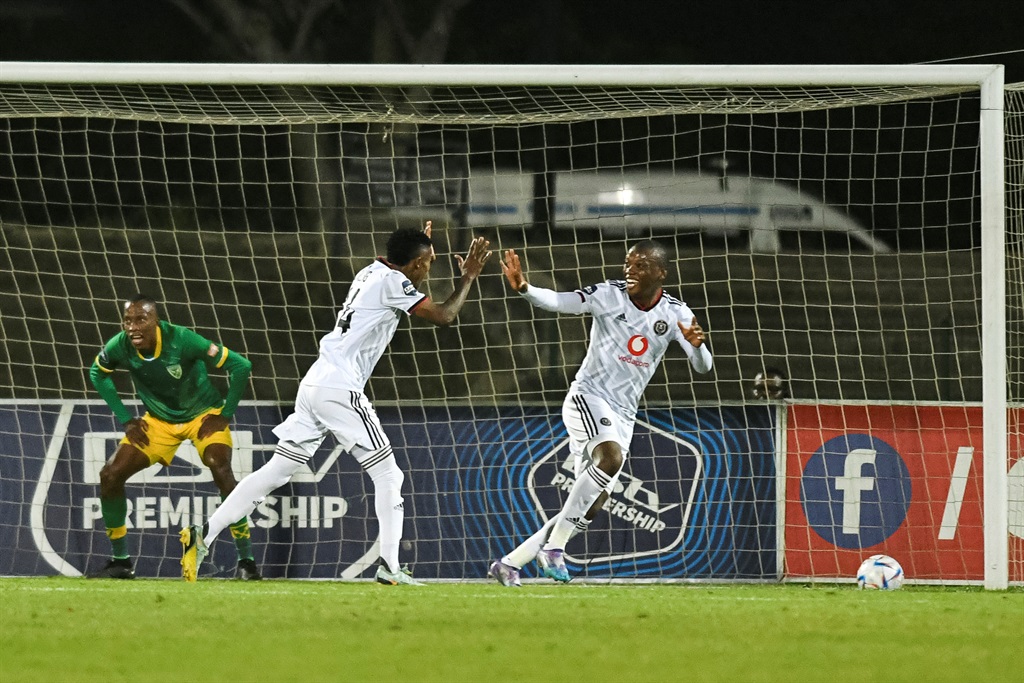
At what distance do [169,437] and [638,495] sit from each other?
2.78 m

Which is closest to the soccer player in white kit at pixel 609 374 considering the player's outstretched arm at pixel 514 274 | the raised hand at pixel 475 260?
the player's outstretched arm at pixel 514 274

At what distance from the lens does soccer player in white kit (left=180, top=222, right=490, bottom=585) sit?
23.6 ft

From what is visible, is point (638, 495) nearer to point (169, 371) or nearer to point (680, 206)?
point (169, 371)

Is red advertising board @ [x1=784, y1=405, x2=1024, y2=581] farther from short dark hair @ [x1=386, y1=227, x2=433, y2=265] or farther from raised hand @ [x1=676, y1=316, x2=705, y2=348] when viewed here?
short dark hair @ [x1=386, y1=227, x2=433, y2=265]

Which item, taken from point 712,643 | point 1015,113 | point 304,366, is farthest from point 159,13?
point 712,643

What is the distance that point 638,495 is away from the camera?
857 centimetres

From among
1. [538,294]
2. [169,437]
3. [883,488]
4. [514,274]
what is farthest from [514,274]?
[883,488]

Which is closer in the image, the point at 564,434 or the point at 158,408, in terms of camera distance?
the point at 158,408

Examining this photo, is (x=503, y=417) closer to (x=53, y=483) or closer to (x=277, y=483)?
(x=277, y=483)

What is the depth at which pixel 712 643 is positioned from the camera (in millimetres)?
5023

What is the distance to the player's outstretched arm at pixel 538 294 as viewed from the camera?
7250mm

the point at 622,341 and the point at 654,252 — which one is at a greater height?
the point at 654,252

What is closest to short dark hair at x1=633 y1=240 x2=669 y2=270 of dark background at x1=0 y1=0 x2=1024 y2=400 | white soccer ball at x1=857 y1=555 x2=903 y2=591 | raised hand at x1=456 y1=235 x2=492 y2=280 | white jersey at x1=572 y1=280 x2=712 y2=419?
white jersey at x1=572 y1=280 x2=712 y2=419

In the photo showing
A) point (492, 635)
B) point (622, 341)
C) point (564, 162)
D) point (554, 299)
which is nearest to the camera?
point (492, 635)
